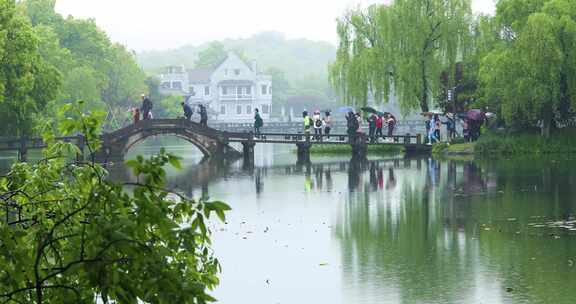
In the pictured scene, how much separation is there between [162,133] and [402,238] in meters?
35.4

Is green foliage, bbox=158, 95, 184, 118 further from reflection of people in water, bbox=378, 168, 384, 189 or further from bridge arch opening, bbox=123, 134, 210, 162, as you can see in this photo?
reflection of people in water, bbox=378, 168, 384, 189

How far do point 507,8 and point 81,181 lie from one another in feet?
135

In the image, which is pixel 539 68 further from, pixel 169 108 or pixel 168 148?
pixel 169 108

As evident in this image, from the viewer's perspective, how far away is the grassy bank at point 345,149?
5672 centimetres

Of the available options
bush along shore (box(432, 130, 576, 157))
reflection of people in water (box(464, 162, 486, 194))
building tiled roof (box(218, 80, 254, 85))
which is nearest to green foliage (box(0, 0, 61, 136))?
bush along shore (box(432, 130, 576, 157))

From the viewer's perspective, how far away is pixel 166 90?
155 metres

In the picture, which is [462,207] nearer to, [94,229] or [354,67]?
[94,229]

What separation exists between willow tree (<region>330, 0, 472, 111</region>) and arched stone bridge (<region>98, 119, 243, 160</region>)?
7316 mm

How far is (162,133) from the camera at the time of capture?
55594 millimetres

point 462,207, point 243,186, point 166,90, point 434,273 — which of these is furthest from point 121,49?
point 434,273

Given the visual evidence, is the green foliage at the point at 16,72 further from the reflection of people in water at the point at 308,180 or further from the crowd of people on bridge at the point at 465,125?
the crowd of people on bridge at the point at 465,125

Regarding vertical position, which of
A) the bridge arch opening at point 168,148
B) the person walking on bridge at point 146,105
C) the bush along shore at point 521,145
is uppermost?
the person walking on bridge at point 146,105

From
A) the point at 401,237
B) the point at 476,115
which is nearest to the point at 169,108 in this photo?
the point at 476,115

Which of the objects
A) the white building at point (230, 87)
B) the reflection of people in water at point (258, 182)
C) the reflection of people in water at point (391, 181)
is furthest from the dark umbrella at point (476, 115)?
the white building at point (230, 87)
